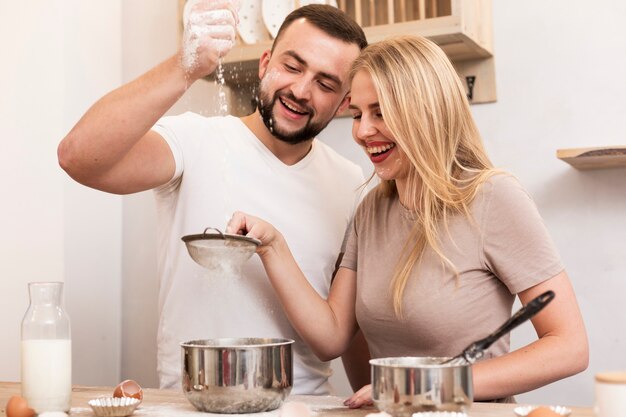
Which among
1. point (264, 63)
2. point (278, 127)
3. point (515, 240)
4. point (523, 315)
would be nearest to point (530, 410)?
point (523, 315)

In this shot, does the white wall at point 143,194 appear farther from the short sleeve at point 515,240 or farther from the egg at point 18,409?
the egg at point 18,409

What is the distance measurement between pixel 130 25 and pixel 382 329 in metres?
1.66

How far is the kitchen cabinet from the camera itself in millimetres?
2068

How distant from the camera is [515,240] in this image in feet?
4.78

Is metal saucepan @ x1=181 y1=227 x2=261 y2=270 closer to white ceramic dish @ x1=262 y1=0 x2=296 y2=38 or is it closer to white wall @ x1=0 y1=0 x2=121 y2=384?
white ceramic dish @ x1=262 y1=0 x2=296 y2=38

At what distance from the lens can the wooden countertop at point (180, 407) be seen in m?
1.23

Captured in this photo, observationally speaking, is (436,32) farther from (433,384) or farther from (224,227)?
(433,384)

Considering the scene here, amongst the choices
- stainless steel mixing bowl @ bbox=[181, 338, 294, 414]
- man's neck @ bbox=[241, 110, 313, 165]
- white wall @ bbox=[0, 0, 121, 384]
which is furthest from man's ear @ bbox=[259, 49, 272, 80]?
stainless steel mixing bowl @ bbox=[181, 338, 294, 414]

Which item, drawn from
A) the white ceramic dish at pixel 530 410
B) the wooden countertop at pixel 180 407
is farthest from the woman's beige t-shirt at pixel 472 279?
the white ceramic dish at pixel 530 410

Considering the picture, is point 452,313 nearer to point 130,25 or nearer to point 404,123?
point 404,123

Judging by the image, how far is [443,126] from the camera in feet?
5.17

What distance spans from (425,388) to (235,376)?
1.08ft

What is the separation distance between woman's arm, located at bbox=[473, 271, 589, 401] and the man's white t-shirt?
547 mm

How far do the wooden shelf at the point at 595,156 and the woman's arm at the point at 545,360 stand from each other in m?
0.69
